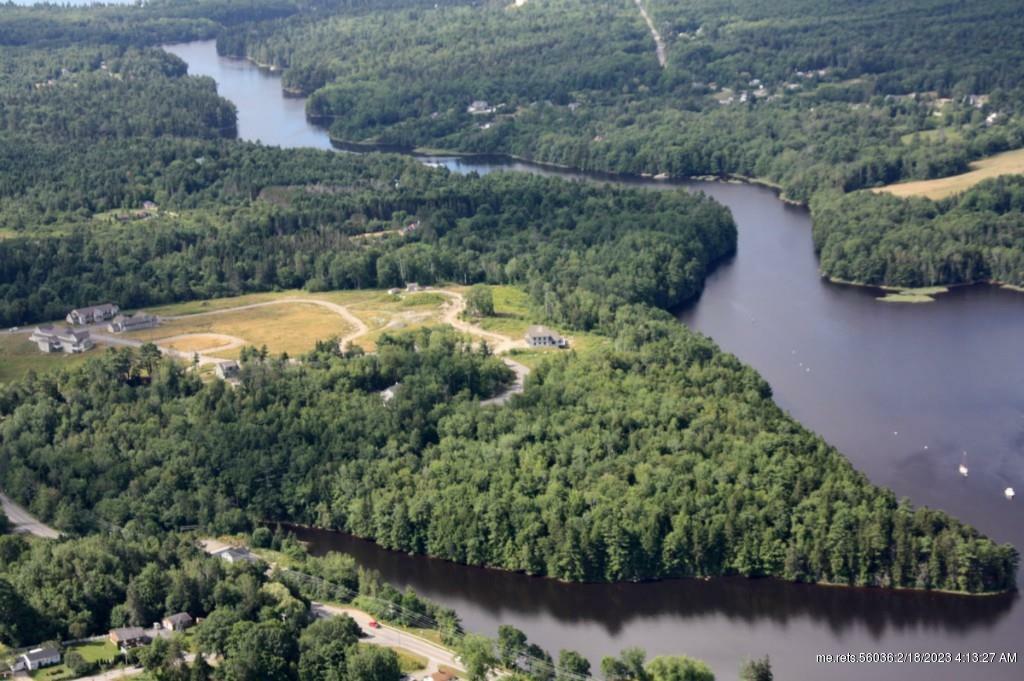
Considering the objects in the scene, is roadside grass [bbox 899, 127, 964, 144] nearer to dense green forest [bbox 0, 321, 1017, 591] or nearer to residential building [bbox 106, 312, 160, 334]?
dense green forest [bbox 0, 321, 1017, 591]

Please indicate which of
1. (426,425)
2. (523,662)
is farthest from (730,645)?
(426,425)

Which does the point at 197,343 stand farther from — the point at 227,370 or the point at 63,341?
the point at 227,370

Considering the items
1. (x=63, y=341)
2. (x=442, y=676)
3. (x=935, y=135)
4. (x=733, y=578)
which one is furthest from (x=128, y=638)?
(x=935, y=135)

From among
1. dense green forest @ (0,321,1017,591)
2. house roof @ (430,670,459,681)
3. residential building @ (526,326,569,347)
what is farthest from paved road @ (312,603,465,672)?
residential building @ (526,326,569,347)

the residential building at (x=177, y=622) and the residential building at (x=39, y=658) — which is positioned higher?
the residential building at (x=177, y=622)

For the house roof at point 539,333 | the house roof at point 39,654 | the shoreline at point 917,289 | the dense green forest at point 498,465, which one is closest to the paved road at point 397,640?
the dense green forest at point 498,465

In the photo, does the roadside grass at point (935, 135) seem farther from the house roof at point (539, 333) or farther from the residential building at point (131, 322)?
the residential building at point (131, 322)

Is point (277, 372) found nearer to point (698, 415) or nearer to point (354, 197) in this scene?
point (698, 415)
